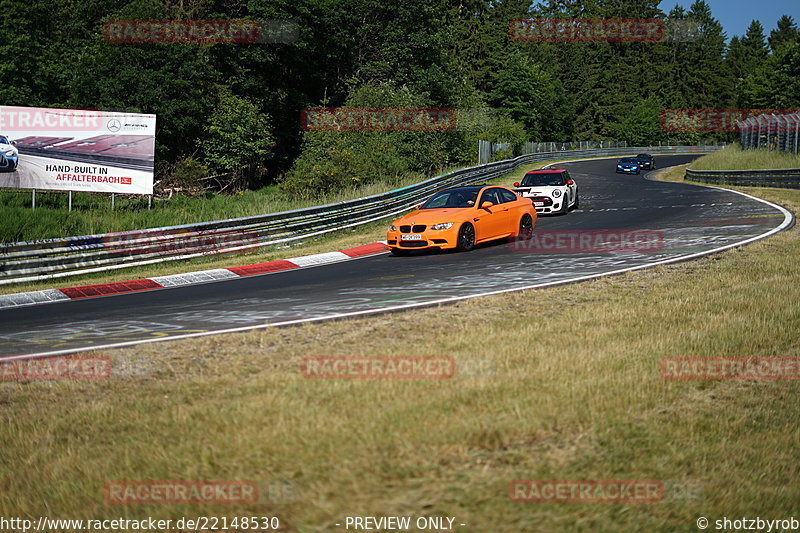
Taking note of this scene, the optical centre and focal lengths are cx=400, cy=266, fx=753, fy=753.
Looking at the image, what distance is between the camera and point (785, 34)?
163250 mm

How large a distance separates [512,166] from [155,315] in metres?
37.7

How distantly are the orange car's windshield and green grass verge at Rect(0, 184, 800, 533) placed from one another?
928 centimetres

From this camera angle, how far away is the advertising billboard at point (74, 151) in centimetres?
2270

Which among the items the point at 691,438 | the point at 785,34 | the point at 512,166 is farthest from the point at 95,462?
the point at 785,34

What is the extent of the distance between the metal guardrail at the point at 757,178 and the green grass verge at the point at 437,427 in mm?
26457

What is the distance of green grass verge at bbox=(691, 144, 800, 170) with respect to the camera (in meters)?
39.7

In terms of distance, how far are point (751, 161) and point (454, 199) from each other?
102 ft

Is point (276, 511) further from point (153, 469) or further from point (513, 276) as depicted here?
point (513, 276)

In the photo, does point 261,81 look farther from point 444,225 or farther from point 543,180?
point 444,225

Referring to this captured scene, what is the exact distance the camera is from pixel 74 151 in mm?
23016

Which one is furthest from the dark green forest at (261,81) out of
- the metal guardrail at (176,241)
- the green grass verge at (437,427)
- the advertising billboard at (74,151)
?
the green grass verge at (437,427)

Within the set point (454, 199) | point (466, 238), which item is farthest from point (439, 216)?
point (454, 199)

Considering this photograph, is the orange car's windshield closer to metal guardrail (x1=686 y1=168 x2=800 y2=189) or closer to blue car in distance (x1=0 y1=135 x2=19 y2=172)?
blue car in distance (x1=0 y1=135 x2=19 y2=172)

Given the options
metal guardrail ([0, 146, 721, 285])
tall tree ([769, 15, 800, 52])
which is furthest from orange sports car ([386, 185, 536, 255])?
tall tree ([769, 15, 800, 52])
